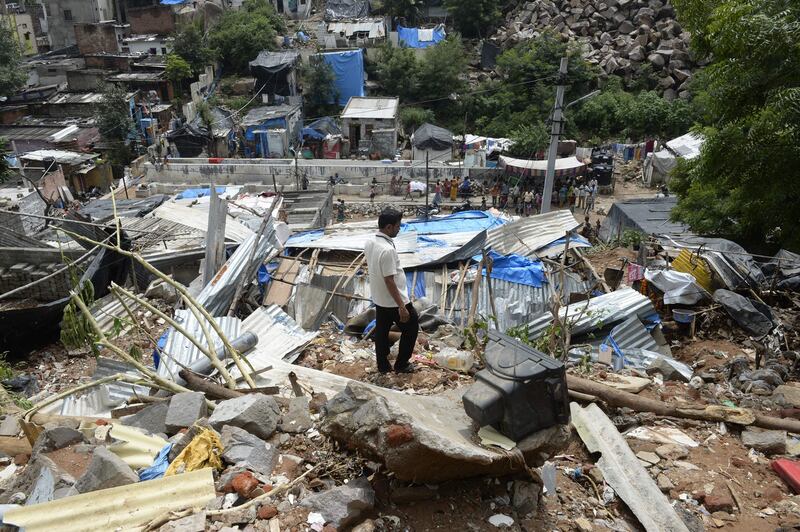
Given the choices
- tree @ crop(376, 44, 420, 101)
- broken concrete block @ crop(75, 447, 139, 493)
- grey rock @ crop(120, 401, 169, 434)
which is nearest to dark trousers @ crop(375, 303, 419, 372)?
grey rock @ crop(120, 401, 169, 434)

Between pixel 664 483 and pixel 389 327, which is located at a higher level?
pixel 389 327

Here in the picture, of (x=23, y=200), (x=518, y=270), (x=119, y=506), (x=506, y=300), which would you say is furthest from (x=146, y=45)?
(x=119, y=506)

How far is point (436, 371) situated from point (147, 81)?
28432 mm

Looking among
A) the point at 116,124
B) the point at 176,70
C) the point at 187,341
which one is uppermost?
the point at 176,70

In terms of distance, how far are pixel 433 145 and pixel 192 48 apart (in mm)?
14862

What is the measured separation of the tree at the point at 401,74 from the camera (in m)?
30.4

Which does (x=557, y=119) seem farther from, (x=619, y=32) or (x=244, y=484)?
(x=619, y=32)

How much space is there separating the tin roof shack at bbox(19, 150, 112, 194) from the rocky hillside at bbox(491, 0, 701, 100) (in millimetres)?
22642

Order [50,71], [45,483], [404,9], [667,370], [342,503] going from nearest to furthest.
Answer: [342,503], [45,483], [667,370], [50,71], [404,9]

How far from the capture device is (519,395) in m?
2.77

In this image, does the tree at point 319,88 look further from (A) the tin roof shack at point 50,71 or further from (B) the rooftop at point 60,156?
(A) the tin roof shack at point 50,71

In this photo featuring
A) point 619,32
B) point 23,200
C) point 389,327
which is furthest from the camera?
point 619,32

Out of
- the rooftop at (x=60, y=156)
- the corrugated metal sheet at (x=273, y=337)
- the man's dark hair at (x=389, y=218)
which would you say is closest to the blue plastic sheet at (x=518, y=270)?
the corrugated metal sheet at (x=273, y=337)

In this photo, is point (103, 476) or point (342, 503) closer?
point (342, 503)
